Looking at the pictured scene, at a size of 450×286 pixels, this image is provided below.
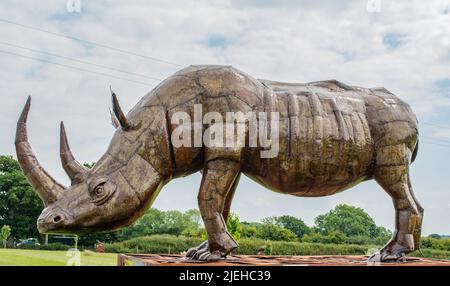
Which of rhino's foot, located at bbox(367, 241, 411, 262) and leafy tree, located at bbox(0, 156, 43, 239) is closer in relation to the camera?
rhino's foot, located at bbox(367, 241, 411, 262)

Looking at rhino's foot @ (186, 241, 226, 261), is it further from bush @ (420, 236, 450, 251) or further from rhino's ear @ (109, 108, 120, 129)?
bush @ (420, 236, 450, 251)

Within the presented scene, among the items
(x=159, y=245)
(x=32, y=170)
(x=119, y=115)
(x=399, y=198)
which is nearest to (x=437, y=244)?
(x=159, y=245)

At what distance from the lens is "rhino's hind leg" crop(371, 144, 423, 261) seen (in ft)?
21.8

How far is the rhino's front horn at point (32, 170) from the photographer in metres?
5.98

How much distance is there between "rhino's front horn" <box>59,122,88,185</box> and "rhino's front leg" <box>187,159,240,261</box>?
52.3 inches

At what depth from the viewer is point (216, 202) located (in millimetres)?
6008

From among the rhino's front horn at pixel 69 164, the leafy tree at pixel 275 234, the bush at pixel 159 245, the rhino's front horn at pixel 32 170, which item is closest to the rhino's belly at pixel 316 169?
the rhino's front horn at pixel 69 164

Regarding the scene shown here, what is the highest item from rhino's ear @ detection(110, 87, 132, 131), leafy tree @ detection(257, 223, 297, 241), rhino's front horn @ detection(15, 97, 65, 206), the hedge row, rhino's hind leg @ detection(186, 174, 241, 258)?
rhino's ear @ detection(110, 87, 132, 131)

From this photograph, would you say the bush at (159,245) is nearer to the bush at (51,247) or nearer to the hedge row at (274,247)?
the hedge row at (274,247)

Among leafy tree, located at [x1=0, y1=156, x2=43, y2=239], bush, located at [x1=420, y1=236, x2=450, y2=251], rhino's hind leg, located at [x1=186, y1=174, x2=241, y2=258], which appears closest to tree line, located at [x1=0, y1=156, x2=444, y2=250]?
leafy tree, located at [x1=0, y1=156, x2=43, y2=239]

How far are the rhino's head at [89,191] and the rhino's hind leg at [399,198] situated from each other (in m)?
2.72

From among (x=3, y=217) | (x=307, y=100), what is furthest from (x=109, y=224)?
(x=3, y=217)

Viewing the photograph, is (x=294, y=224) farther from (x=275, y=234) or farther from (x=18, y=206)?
(x=18, y=206)
